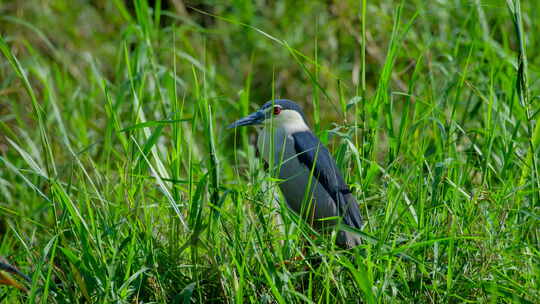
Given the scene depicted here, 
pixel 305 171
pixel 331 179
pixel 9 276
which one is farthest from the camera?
pixel 305 171

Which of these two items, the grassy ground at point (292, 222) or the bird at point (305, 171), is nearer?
the grassy ground at point (292, 222)

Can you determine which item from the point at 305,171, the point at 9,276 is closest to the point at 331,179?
the point at 305,171

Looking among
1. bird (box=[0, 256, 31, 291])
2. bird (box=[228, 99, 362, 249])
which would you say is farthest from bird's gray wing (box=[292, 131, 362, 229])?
bird (box=[0, 256, 31, 291])

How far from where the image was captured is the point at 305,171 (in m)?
2.94

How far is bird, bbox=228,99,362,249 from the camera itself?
103 inches

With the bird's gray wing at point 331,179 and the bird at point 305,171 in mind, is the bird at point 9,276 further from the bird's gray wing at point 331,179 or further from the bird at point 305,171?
the bird's gray wing at point 331,179

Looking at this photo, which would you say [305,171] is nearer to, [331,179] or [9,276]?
[331,179]

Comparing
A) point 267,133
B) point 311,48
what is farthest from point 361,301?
point 311,48

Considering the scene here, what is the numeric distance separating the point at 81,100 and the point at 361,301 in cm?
265

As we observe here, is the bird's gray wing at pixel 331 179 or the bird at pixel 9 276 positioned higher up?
the bird's gray wing at pixel 331 179

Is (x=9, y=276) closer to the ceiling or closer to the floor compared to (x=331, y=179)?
closer to the floor

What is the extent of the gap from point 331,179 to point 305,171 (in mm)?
258

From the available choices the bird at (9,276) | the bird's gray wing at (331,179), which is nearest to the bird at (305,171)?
the bird's gray wing at (331,179)

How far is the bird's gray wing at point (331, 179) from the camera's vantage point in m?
2.60
